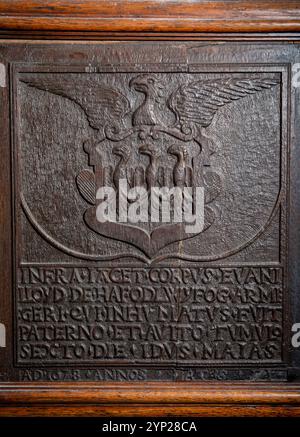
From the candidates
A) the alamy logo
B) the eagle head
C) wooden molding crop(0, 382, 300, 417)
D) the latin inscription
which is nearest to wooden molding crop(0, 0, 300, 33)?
the eagle head

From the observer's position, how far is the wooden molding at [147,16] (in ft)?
5.27

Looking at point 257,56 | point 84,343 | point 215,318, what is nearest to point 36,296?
point 84,343

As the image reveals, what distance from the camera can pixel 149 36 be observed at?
1636 millimetres

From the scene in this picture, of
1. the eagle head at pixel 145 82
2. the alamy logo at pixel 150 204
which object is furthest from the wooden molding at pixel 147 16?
the alamy logo at pixel 150 204

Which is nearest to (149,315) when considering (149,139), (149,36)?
(149,139)

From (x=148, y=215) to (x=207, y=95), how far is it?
1.40ft

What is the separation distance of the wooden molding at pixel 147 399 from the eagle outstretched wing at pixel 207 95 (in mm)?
862

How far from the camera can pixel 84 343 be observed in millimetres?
1706

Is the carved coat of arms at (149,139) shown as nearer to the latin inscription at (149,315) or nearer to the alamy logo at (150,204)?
the alamy logo at (150,204)

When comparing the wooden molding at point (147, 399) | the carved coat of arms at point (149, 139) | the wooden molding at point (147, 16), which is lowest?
the wooden molding at point (147, 399)

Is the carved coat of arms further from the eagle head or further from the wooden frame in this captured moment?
the wooden frame

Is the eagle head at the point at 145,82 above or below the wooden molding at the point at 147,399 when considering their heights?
above

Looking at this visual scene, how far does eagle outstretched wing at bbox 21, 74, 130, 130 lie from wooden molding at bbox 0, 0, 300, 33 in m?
0.16

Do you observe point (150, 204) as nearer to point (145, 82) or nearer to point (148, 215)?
point (148, 215)
